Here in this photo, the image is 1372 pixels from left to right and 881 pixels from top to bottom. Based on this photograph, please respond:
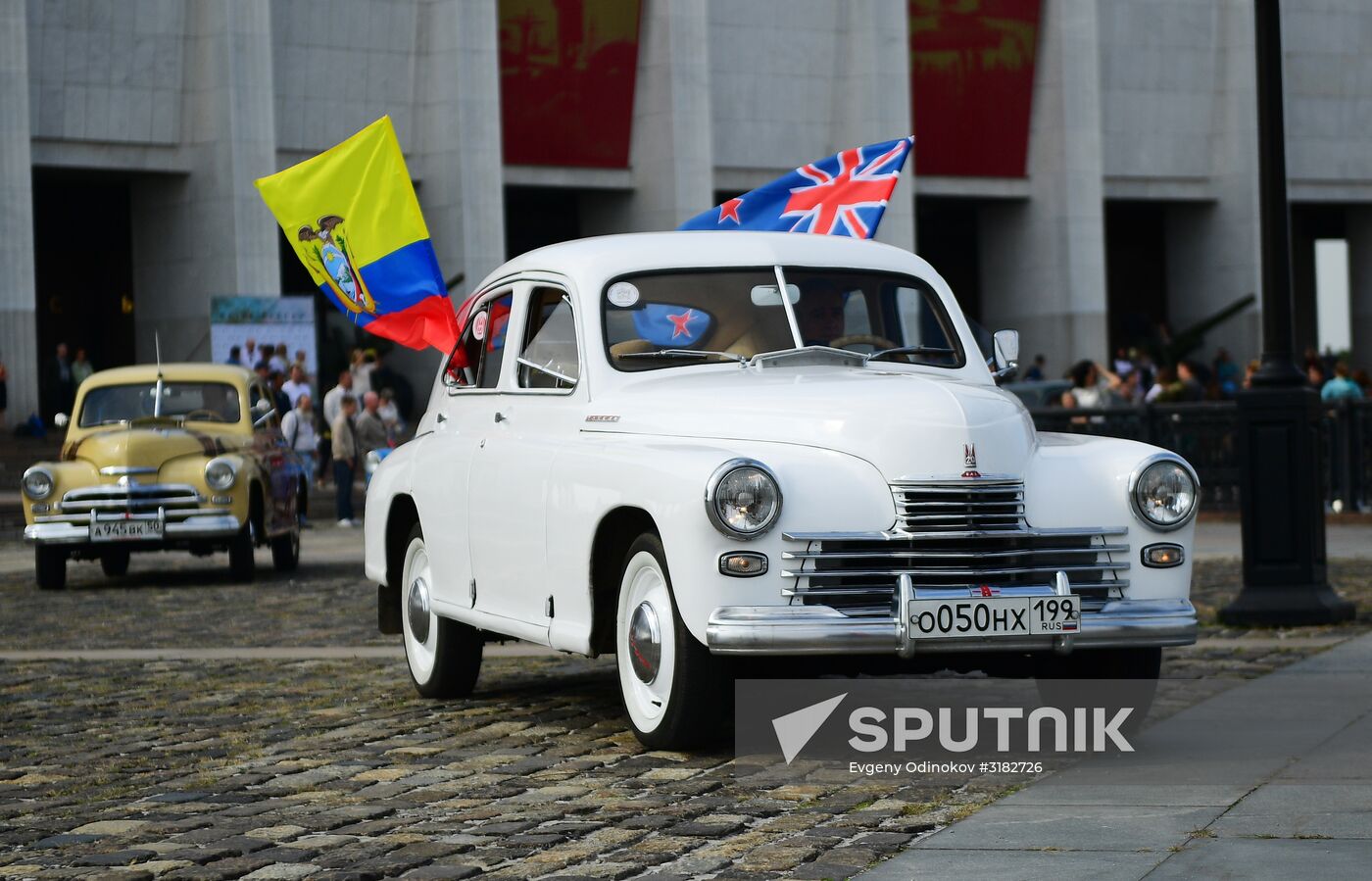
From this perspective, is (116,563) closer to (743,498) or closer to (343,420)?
(343,420)

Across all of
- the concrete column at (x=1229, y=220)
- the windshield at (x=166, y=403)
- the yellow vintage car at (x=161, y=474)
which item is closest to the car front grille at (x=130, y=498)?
the yellow vintage car at (x=161, y=474)

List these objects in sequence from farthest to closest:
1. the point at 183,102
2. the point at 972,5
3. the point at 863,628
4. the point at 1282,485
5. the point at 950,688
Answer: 1. the point at 972,5
2. the point at 183,102
3. the point at 1282,485
4. the point at 950,688
5. the point at 863,628

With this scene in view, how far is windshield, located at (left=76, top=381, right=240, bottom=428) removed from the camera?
59.2 ft

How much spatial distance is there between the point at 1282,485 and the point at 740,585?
580 cm

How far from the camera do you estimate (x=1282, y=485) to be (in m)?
11.9

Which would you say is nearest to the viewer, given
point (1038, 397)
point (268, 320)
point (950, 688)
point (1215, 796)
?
point (1215, 796)

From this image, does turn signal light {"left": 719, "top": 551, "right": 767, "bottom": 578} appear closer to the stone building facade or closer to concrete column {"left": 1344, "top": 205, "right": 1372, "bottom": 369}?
the stone building facade

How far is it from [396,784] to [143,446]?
1098 cm

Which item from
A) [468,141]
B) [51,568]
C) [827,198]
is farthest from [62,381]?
[827,198]

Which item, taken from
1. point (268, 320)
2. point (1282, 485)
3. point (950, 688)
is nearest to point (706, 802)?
point (950, 688)

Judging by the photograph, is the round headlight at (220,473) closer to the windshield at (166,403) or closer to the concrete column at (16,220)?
the windshield at (166,403)

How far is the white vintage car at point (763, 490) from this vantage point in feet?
23.2

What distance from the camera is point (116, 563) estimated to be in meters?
19.5

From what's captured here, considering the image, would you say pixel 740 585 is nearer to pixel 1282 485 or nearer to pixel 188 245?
pixel 1282 485
